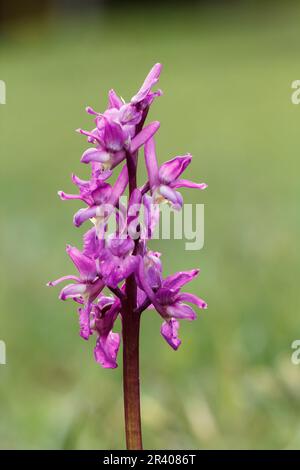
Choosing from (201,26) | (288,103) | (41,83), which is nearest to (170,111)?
(288,103)

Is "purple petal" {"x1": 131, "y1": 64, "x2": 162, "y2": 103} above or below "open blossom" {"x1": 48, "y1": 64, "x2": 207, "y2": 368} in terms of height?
above

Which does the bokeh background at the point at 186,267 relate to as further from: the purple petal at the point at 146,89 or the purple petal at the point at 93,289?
the purple petal at the point at 146,89

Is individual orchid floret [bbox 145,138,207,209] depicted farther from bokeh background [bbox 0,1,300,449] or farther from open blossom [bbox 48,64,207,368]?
bokeh background [bbox 0,1,300,449]

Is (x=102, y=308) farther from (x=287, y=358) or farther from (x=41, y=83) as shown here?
(x=41, y=83)

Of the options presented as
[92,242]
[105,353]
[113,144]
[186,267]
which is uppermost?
[113,144]

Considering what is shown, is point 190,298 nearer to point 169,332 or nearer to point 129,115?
point 169,332

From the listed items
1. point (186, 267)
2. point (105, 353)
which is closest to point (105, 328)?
point (105, 353)

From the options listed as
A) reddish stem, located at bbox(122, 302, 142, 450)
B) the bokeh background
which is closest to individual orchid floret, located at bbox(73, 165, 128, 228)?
reddish stem, located at bbox(122, 302, 142, 450)

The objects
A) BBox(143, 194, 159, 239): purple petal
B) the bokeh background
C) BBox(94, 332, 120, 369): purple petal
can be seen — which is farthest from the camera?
the bokeh background
